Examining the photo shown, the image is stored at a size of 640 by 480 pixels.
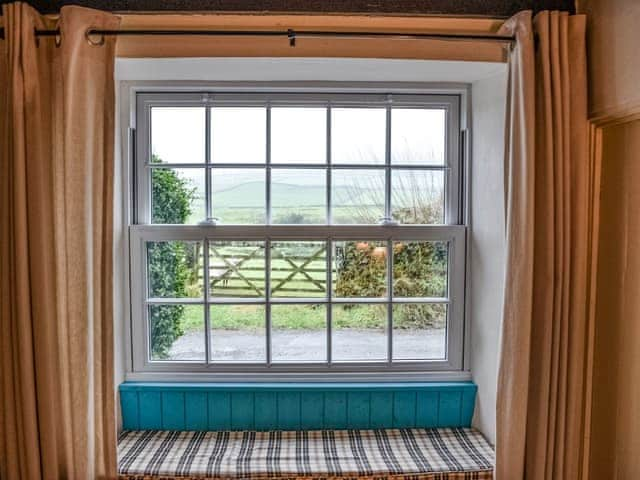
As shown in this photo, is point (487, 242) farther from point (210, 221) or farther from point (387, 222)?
point (210, 221)

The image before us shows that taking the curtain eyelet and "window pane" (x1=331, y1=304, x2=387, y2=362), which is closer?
the curtain eyelet

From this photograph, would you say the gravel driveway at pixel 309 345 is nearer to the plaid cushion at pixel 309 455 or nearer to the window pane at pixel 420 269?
the window pane at pixel 420 269

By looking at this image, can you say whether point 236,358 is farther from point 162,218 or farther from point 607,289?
point 607,289

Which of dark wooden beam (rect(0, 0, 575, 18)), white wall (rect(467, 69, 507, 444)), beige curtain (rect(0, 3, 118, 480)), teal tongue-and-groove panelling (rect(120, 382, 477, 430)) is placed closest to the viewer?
beige curtain (rect(0, 3, 118, 480))

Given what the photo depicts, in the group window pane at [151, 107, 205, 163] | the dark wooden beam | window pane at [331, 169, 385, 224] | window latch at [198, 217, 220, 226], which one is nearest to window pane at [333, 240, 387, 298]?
window pane at [331, 169, 385, 224]

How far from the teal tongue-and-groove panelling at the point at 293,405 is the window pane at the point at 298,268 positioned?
1.28 ft

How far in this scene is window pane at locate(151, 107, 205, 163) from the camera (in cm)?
170

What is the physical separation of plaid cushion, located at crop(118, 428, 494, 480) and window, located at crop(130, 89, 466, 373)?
0.26 metres

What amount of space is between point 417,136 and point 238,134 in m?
0.77

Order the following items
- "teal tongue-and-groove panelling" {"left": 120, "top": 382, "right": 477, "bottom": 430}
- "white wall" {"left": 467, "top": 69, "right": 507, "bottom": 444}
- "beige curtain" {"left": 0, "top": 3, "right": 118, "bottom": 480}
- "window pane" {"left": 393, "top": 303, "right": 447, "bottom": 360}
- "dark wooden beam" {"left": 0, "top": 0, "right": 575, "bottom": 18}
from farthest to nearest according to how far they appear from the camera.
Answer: "window pane" {"left": 393, "top": 303, "right": 447, "bottom": 360}, "teal tongue-and-groove panelling" {"left": 120, "top": 382, "right": 477, "bottom": 430}, "white wall" {"left": 467, "top": 69, "right": 507, "bottom": 444}, "dark wooden beam" {"left": 0, "top": 0, "right": 575, "bottom": 18}, "beige curtain" {"left": 0, "top": 3, "right": 118, "bottom": 480}

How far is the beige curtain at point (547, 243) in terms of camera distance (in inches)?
48.8

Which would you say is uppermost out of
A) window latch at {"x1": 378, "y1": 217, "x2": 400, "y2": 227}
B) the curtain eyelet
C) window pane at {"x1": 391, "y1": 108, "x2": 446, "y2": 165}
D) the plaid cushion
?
the curtain eyelet

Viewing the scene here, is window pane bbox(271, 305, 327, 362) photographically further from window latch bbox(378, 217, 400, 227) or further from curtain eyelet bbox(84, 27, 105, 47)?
curtain eyelet bbox(84, 27, 105, 47)

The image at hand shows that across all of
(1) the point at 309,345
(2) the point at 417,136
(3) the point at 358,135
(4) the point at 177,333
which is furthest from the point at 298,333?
(2) the point at 417,136
